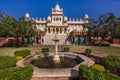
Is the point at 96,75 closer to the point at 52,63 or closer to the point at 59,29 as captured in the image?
the point at 52,63

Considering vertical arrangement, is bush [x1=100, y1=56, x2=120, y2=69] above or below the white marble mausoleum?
below

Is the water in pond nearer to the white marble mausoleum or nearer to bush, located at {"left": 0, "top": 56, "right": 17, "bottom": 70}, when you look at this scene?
bush, located at {"left": 0, "top": 56, "right": 17, "bottom": 70}

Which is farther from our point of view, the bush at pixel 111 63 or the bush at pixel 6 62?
the bush at pixel 111 63

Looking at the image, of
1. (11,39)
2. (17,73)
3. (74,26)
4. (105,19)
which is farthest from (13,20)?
(74,26)

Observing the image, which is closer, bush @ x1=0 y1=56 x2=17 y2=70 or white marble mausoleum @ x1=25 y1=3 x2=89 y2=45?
bush @ x1=0 y1=56 x2=17 y2=70

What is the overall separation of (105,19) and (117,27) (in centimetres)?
349

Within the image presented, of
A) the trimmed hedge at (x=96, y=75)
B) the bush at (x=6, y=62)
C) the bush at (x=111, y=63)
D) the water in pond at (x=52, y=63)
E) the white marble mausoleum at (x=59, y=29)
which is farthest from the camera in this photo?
the white marble mausoleum at (x=59, y=29)

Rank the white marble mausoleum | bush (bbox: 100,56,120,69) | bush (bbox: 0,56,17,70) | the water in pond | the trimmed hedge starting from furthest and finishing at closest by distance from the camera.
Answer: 1. the white marble mausoleum
2. the water in pond
3. bush (bbox: 100,56,120,69)
4. bush (bbox: 0,56,17,70)
5. the trimmed hedge

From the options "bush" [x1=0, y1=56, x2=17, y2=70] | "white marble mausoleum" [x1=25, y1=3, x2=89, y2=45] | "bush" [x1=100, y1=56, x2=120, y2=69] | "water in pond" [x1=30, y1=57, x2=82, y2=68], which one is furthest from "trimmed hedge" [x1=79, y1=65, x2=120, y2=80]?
"white marble mausoleum" [x1=25, y1=3, x2=89, y2=45]

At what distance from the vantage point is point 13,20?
119ft

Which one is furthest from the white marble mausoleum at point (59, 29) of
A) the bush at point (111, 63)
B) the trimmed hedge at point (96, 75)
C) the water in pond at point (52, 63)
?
the trimmed hedge at point (96, 75)

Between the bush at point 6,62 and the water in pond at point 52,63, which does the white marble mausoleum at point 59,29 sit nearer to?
the water in pond at point 52,63

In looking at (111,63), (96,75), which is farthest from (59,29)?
(96,75)

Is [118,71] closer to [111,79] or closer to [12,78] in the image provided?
[111,79]
